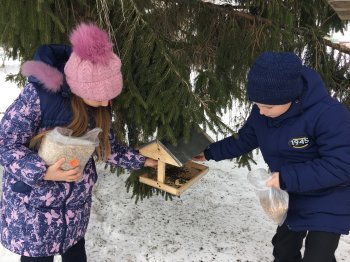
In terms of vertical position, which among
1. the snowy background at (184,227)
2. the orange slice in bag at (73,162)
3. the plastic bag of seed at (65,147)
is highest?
the plastic bag of seed at (65,147)

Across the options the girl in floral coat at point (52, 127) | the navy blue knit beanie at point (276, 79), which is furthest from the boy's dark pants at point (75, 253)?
the navy blue knit beanie at point (276, 79)

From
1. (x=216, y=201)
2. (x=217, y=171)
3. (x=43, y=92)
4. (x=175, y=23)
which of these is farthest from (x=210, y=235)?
(x=43, y=92)

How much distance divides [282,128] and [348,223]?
642 mm

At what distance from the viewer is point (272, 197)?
6.77 feet

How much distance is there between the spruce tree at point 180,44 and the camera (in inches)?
88.6

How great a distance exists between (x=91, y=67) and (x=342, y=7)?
88.5 inches

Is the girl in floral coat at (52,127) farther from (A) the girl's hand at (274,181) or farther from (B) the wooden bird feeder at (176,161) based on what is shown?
(A) the girl's hand at (274,181)

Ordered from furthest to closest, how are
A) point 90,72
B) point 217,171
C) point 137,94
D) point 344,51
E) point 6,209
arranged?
point 217,171, point 344,51, point 137,94, point 6,209, point 90,72

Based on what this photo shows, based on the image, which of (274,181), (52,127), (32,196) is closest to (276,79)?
(274,181)

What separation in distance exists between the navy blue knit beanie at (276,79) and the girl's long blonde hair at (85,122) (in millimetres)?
835

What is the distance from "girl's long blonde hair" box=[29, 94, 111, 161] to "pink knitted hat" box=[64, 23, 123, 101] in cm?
12

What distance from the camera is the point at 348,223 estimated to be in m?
1.96

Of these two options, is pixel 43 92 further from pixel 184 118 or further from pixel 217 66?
pixel 217 66

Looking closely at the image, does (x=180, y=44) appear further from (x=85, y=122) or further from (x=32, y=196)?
(x=32, y=196)
